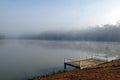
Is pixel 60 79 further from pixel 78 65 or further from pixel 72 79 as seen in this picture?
pixel 78 65

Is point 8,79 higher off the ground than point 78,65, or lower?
lower

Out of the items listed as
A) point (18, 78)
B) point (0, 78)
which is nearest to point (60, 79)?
point (18, 78)

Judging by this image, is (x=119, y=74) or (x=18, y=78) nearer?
(x=119, y=74)

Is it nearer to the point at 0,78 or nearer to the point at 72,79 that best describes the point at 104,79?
the point at 72,79

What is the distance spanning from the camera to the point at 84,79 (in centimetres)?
1334

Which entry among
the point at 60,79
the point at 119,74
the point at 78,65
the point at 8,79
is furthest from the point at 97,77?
the point at 8,79

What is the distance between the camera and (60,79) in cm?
1393

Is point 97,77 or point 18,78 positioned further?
point 18,78

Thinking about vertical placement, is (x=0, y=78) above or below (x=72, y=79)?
below

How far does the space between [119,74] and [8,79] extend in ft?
69.6

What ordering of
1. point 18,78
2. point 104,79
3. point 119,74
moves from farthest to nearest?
point 18,78 < point 119,74 < point 104,79

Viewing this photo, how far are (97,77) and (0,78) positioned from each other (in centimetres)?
2165

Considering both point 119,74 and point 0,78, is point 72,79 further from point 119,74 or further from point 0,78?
point 0,78

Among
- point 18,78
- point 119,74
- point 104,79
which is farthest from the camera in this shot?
point 18,78
